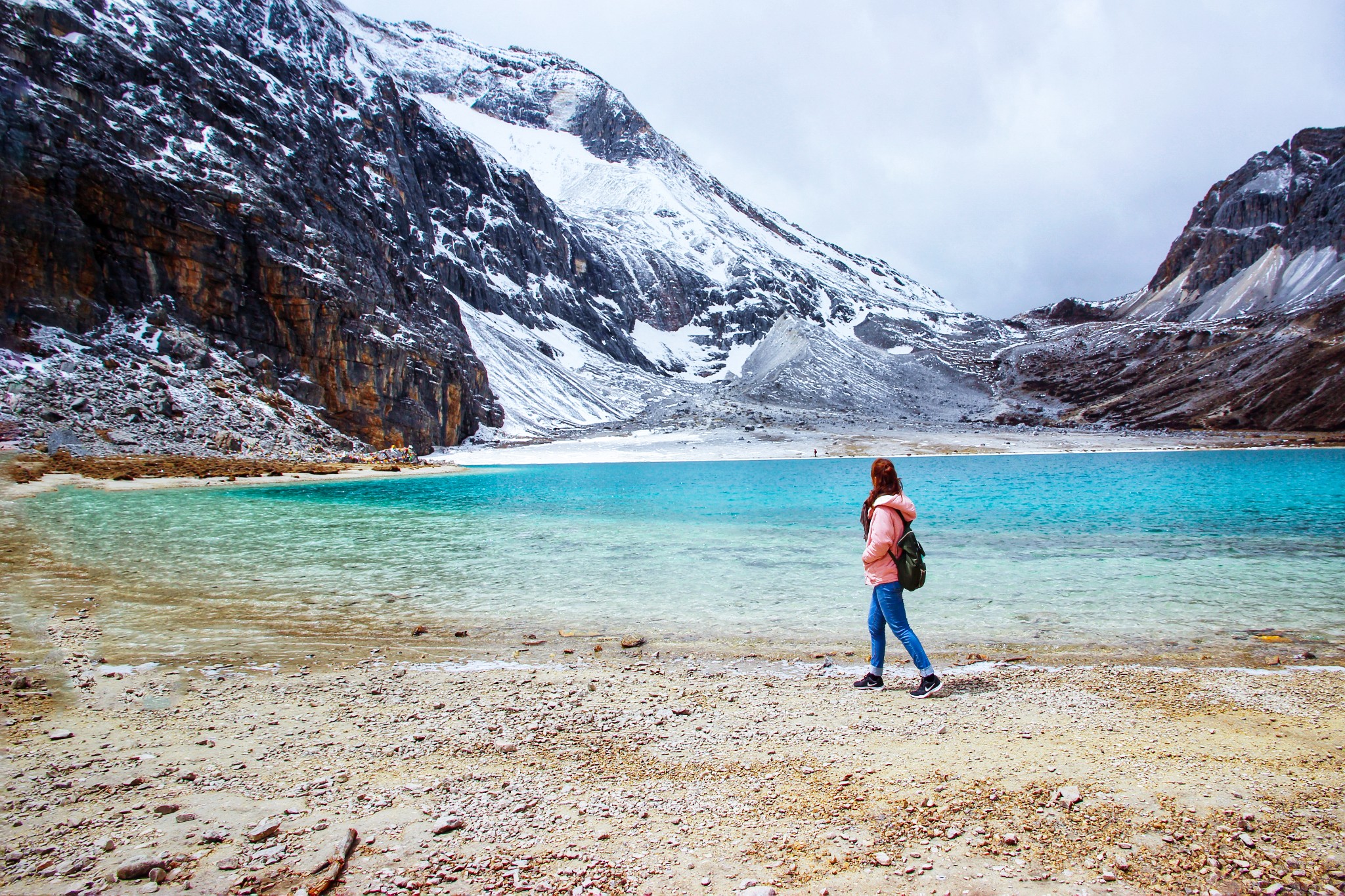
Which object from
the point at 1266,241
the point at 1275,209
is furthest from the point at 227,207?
the point at 1275,209

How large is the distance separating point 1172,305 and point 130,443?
181m

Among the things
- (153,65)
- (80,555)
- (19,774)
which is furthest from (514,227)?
(19,774)

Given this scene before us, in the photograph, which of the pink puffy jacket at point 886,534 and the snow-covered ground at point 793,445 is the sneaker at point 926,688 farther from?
the snow-covered ground at point 793,445

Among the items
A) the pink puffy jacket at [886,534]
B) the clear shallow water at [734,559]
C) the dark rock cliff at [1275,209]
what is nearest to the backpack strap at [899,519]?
the pink puffy jacket at [886,534]

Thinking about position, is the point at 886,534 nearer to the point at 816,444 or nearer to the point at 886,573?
the point at 886,573

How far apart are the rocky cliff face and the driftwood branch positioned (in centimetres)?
9953

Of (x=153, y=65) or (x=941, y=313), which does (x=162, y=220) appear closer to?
(x=153, y=65)

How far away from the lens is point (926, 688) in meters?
5.64

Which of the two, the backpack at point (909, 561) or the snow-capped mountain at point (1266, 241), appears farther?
the snow-capped mountain at point (1266, 241)

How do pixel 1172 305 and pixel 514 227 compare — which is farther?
pixel 1172 305

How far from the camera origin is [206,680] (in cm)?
597

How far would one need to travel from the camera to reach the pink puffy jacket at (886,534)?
5727 millimetres

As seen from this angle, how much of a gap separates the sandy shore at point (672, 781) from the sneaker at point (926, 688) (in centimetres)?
9

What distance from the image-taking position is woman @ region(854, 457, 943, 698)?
18.5 feet
